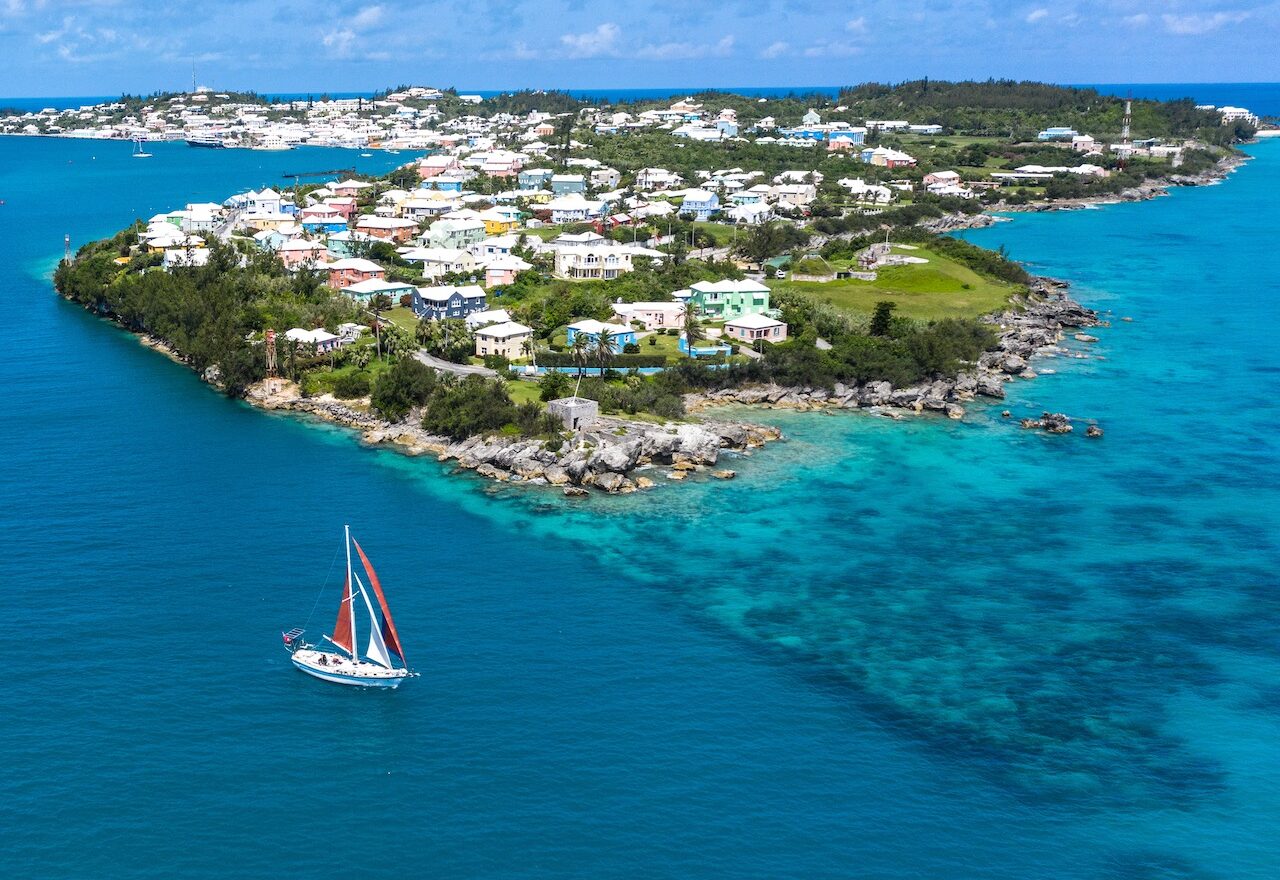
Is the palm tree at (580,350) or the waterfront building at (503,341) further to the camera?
the waterfront building at (503,341)

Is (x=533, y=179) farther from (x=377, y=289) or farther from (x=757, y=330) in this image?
(x=757, y=330)

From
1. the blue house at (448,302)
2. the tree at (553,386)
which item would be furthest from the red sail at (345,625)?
the blue house at (448,302)

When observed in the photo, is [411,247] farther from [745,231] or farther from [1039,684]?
[1039,684]

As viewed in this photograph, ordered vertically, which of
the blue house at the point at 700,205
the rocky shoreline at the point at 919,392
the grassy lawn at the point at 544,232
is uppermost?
the blue house at the point at 700,205

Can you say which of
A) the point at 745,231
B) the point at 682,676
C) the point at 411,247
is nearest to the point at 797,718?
the point at 682,676

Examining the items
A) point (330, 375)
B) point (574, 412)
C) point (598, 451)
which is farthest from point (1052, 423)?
point (330, 375)

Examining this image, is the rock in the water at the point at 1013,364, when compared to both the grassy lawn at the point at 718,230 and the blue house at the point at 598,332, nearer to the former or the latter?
the blue house at the point at 598,332
